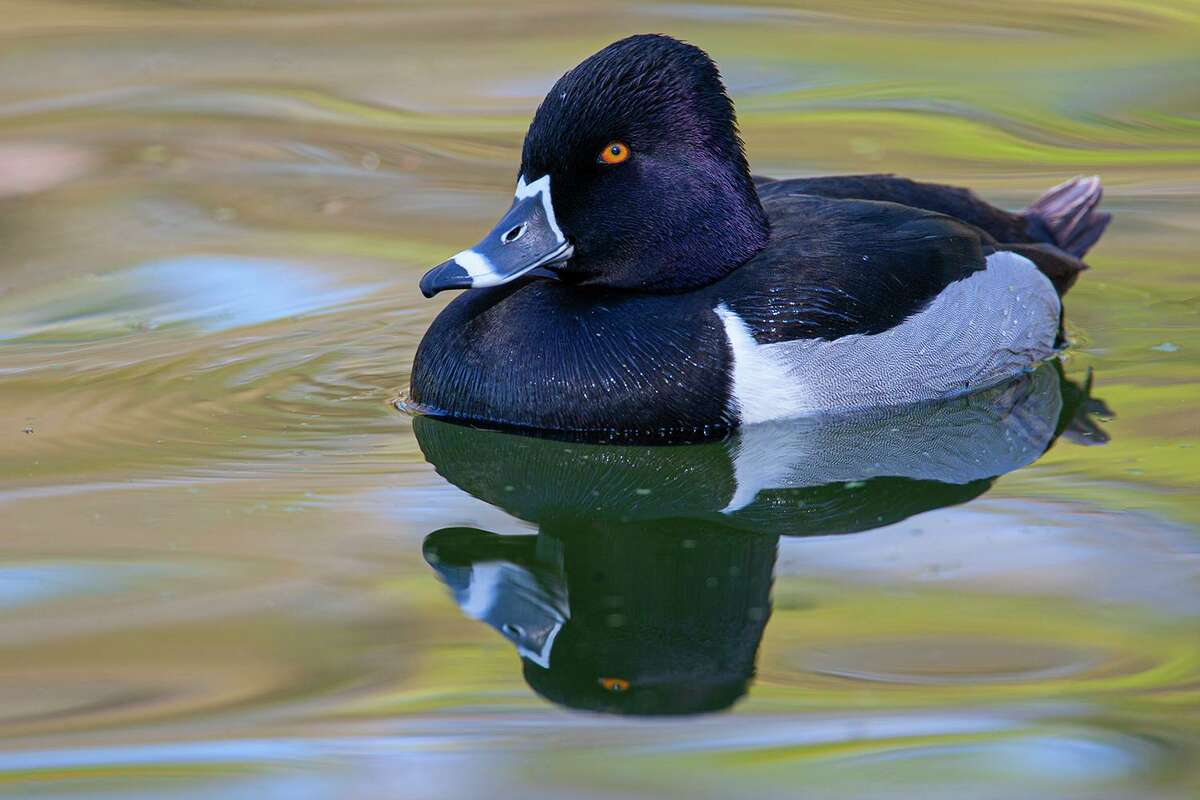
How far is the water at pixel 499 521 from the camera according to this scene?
402cm

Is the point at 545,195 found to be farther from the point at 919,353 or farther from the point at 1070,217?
the point at 1070,217

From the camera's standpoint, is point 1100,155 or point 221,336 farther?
point 1100,155

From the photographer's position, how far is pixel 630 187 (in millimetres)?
5953

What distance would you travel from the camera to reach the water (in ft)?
13.2

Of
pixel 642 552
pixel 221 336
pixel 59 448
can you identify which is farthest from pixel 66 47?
pixel 642 552

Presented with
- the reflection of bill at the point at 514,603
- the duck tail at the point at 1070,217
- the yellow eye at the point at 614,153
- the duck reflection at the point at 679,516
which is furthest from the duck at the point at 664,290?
the duck tail at the point at 1070,217

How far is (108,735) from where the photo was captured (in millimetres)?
4102

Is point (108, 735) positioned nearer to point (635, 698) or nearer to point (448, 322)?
point (635, 698)

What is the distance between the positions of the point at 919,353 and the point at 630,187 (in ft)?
3.90

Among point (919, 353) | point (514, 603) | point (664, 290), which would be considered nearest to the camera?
point (514, 603)

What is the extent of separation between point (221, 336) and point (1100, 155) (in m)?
4.86

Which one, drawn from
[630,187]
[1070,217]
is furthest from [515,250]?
[1070,217]

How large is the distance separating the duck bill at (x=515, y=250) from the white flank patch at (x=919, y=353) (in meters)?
0.61

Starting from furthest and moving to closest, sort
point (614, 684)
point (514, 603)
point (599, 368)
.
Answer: point (599, 368) < point (514, 603) < point (614, 684)
